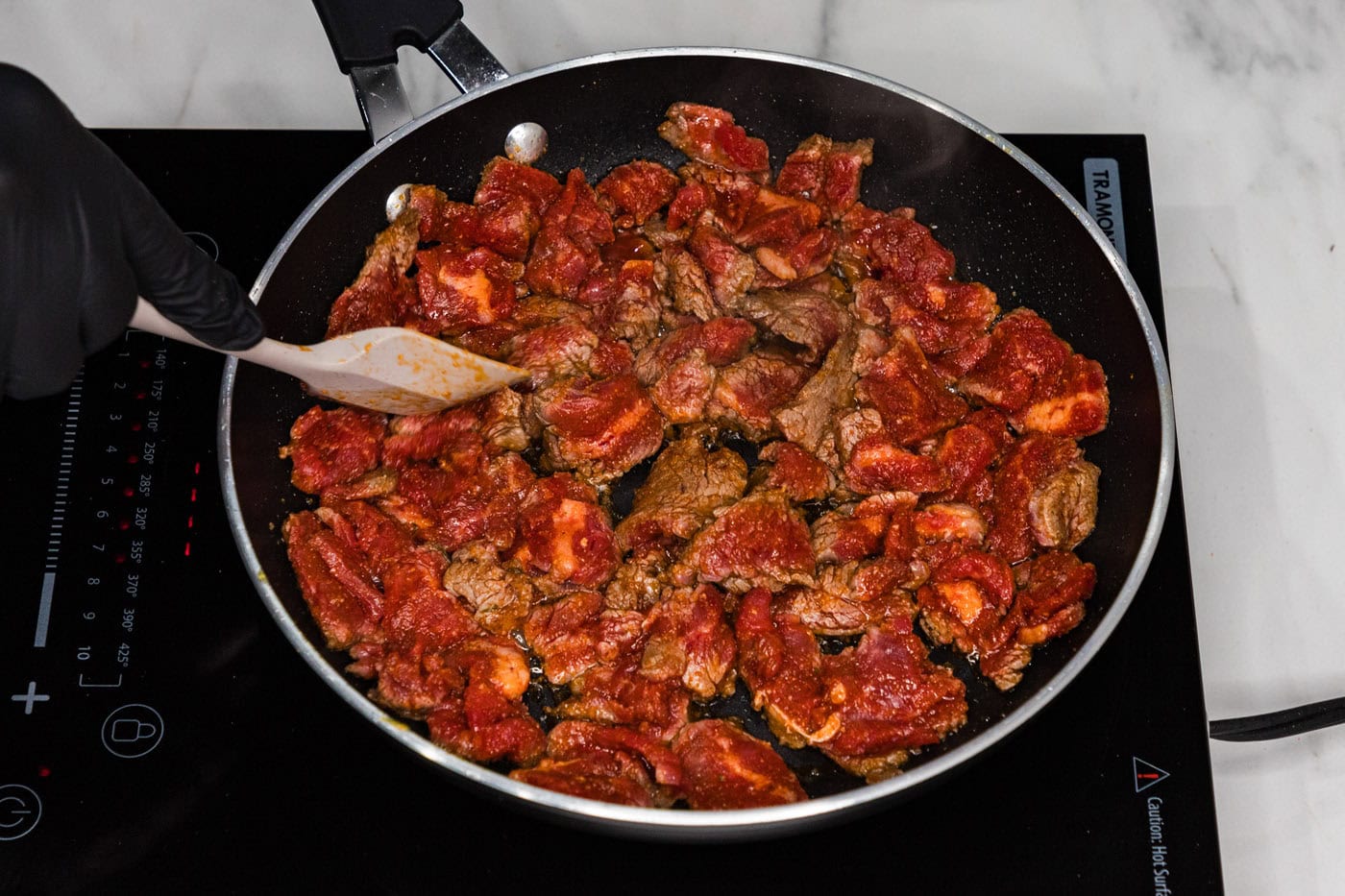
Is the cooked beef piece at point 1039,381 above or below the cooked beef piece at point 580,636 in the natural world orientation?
→ above

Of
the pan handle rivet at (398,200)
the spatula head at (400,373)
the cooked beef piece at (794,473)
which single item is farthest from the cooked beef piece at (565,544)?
the pan handle rivet at (398,200)

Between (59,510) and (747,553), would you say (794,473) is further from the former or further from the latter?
(59,510)

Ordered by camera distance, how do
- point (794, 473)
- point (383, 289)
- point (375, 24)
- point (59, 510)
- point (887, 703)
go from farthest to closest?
point (383, 289) → point (794, 473) → point (375, 24) → point (59, 510) → point (887, 703)

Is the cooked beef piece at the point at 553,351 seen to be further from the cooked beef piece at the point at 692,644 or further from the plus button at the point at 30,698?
the plus button at the point at 30,698

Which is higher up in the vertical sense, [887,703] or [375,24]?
[375,24]

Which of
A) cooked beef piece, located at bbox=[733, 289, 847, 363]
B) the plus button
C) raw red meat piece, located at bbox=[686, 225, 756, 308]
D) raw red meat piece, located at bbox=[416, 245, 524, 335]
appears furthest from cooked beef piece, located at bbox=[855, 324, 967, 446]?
the plus button

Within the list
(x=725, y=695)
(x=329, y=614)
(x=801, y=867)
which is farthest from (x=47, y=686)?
(x=801, y=867)

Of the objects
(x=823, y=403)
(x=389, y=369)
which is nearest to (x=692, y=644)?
(x=823, y=403)

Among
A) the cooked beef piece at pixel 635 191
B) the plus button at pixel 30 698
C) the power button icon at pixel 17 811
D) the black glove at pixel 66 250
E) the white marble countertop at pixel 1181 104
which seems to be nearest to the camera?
the black glove at pixel 66 250
